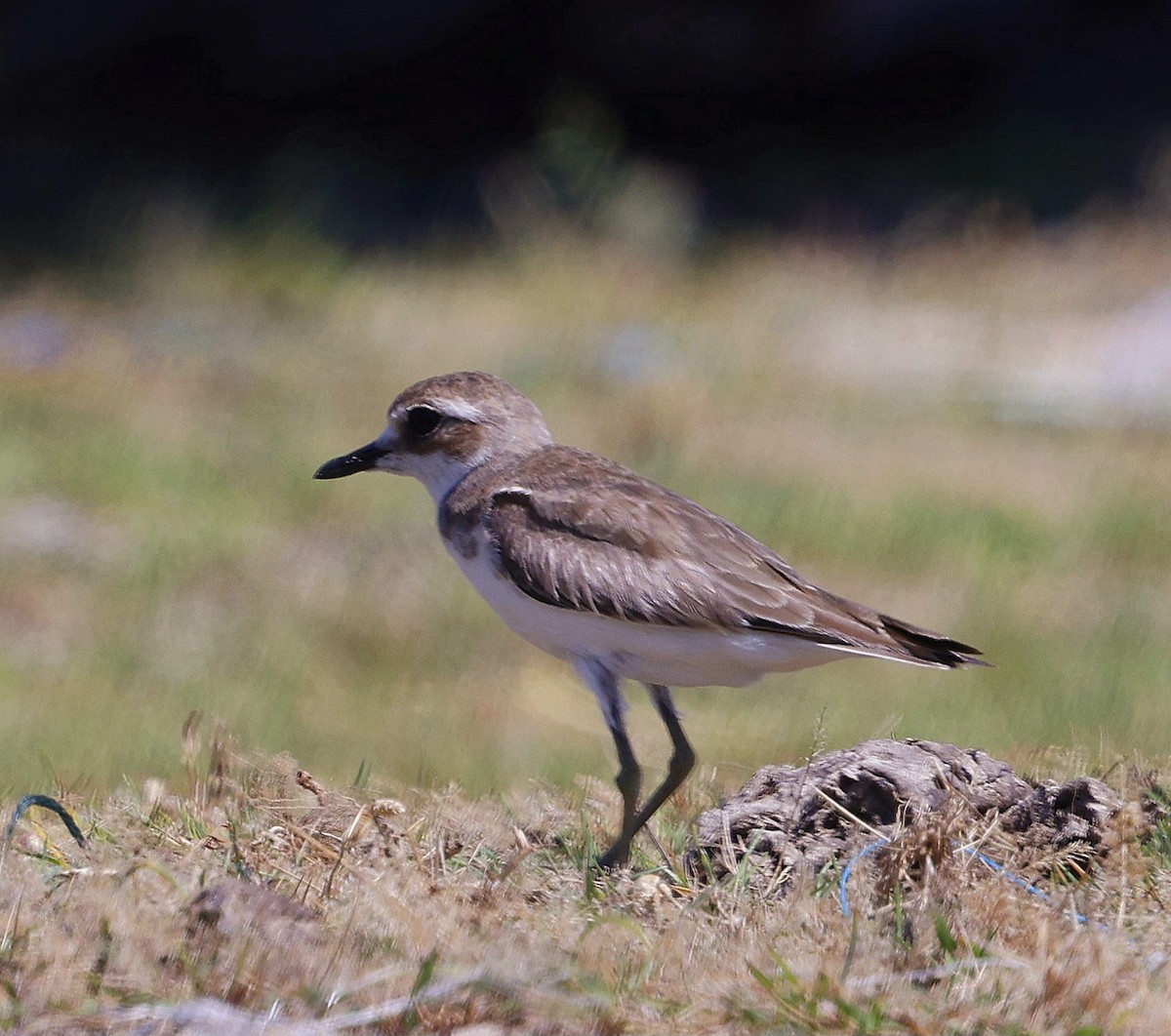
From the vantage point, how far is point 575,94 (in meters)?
Answer: 18.3

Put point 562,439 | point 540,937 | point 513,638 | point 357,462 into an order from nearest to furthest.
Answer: point 540,937
point 357,462
point 513,638
point 562,439

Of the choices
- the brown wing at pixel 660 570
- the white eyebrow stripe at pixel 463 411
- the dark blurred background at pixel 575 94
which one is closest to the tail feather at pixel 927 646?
the brown wing at pixel 660 570

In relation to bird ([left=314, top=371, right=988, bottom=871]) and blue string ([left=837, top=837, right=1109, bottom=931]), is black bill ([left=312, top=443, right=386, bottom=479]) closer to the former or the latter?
bird ([left=314, top=371, right=988, bottom=871])

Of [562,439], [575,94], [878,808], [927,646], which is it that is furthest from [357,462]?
[575,94]

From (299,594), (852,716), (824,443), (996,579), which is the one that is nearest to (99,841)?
(852,716)

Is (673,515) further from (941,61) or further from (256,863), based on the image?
(941,61)

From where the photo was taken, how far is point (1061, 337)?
44.7ft

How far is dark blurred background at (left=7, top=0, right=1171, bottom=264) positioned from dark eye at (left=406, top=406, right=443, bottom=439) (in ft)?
37.9

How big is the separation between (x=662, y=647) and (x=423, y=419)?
4.17ft

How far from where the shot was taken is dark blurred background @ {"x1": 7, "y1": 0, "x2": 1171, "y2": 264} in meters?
17.8

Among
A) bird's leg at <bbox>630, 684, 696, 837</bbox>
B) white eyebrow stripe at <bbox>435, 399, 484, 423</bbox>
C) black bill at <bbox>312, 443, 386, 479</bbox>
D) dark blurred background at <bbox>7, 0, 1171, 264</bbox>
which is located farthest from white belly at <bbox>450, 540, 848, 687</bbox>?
dark blurred background at <bbox>7, 0, 1171, 264</bbox>

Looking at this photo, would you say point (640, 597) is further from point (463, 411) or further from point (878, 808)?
point (463, 411)

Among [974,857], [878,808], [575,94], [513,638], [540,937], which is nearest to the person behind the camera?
[540,937]

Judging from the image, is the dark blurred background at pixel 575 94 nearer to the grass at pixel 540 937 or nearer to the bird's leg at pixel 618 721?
the bird's leg at pixel 618 721
